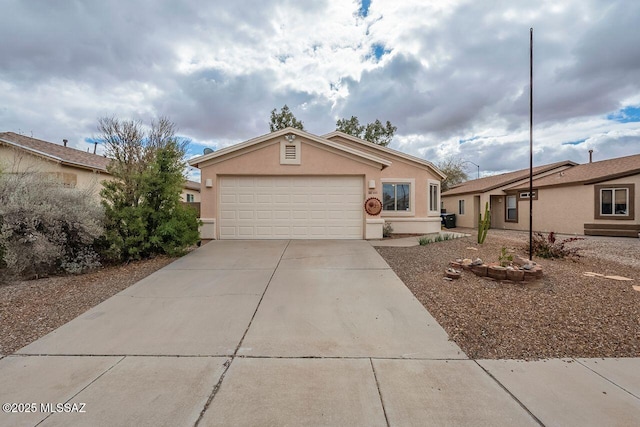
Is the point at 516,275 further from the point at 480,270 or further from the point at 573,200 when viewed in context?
the point at 573,200

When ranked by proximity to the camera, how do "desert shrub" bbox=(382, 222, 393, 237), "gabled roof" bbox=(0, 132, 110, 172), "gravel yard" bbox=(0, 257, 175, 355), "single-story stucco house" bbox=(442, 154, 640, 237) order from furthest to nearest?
"single-story stucco house" bbox=(442, 154, 640, 237), "gabled roof" bbox=(0, 132, 110, 172), "desert shrub" bbox=(382, 222, 393, 237), "gravel yard" bbox=(0, 257, 175, 355)

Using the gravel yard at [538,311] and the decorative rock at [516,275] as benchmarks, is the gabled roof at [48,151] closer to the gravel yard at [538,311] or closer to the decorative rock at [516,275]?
the gravel yard at [538,311]

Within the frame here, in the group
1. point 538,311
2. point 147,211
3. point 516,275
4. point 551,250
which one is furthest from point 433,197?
point 147,211

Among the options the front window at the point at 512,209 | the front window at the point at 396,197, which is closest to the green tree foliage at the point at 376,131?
the front window at the point at 512,209

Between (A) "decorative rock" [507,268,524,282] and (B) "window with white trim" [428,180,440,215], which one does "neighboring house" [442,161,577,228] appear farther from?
(A) "decorative rock" [507,268,524,282]

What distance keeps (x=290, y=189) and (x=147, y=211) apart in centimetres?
478

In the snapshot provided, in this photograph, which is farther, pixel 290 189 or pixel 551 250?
pixel 290 189

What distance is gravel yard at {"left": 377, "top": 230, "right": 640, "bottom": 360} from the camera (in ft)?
10.7

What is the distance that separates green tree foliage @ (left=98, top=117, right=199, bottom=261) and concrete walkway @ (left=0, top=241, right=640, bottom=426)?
311 cm

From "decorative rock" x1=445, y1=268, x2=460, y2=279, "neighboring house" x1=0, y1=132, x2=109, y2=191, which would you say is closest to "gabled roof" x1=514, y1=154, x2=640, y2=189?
"decorative rock" x1=445, y1=268, x2=460, y2=279

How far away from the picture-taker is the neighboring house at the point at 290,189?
10.6 m

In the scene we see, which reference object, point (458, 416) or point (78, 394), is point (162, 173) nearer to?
point (78, 394)

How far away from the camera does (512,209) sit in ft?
61.8

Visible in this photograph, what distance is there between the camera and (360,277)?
5898mm
